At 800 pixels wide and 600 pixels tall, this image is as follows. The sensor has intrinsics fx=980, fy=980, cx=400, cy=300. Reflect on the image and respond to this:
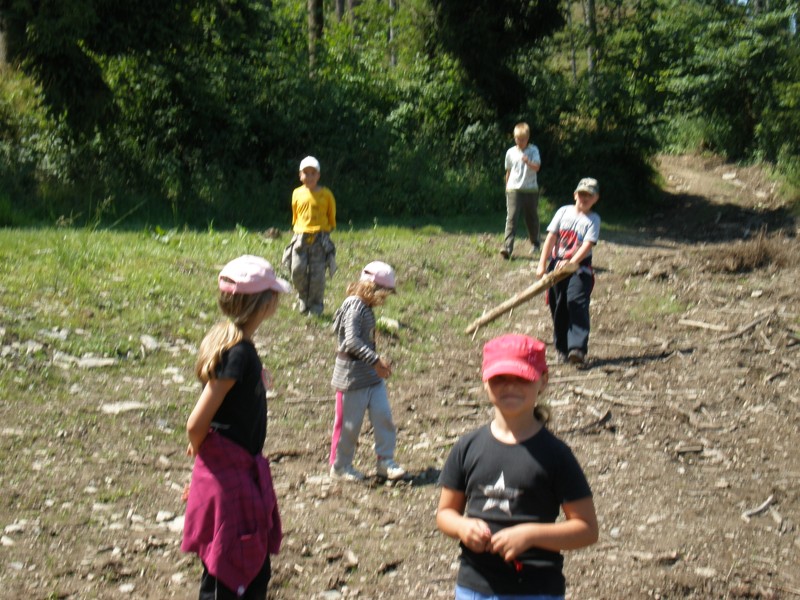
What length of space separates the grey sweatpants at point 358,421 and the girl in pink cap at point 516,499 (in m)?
3.45

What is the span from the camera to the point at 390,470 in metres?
7.03

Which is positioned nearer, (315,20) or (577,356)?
(577,356)

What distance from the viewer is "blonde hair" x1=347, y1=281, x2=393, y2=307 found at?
6.72 metres

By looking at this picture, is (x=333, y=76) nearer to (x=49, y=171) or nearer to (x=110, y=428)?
(x=49, y=171)

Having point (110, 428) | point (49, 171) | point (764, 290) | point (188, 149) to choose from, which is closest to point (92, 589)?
point (110, 428)

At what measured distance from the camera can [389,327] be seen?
36.2 feet

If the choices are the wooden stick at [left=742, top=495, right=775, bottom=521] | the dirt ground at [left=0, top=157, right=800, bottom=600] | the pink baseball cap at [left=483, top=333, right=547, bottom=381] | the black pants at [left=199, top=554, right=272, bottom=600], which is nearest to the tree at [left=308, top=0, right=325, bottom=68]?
the dirt ground at [left=0, top=157, right=800, bottom=600]

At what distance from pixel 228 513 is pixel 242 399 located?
0.45 m

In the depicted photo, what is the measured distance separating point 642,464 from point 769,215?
15.2 meters

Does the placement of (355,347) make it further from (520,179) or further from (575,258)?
(520,179)

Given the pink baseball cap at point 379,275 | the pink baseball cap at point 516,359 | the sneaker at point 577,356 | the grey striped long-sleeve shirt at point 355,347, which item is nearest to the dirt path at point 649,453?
the sneaker at point 577,356

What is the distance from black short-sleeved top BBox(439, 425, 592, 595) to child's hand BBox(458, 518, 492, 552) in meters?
0.06

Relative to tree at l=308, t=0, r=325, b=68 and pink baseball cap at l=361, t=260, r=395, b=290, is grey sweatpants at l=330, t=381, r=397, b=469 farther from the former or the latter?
tree at l=308, t=0, r=325, b=68

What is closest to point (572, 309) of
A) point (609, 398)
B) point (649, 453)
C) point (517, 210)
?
point (609, 398)
